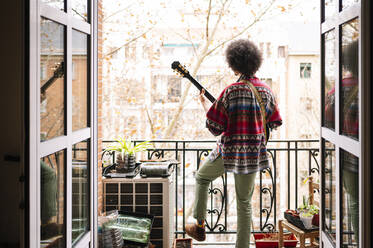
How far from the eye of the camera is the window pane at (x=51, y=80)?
1521mm

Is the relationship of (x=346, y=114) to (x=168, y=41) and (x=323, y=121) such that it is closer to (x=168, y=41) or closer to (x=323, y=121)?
(x=323, y=121)

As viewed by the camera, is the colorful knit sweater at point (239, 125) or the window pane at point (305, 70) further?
the window pane at point (305, 70)

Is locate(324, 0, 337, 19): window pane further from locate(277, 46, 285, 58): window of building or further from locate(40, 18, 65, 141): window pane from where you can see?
locate(277, 46, 285, 58): window of building

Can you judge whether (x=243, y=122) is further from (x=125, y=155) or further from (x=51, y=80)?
(x=51, y=80)

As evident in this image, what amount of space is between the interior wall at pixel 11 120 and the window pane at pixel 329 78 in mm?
1457

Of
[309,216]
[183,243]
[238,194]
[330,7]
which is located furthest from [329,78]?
[183,243]

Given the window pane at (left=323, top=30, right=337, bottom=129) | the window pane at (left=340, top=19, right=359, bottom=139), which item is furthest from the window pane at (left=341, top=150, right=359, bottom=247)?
the window pane at (left=323, top=30, right=337, bottom=129)

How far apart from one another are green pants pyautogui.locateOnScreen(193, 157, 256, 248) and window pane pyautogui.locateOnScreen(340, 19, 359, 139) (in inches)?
40.0

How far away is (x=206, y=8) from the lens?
630 cm

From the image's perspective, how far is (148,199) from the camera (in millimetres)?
3068

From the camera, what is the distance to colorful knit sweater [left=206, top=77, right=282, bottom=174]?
2562 millimetres

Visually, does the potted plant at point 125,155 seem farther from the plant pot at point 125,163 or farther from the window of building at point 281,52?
the window of building at point 281,52

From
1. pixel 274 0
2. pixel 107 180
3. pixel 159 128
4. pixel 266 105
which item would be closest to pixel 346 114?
pixel 266 105

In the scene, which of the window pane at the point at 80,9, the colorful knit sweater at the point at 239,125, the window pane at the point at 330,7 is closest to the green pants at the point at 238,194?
the colorful knit sweater at the point at 239,125
